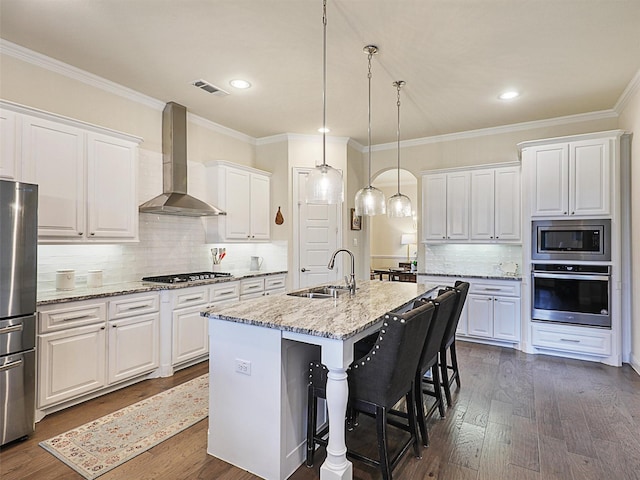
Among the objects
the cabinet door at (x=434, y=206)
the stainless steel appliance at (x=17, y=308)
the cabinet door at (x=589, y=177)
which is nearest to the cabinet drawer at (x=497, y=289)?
the cabinet door at (x=434, y=206)

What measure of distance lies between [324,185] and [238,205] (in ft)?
8.05

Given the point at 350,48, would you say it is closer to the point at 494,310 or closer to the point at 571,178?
the point at 571,178

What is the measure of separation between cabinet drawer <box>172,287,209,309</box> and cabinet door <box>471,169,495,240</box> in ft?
11.5

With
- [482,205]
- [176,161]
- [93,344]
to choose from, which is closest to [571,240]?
[482,205]

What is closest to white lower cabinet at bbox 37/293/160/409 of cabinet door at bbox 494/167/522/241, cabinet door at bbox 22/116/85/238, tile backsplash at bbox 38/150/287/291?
tile backsplash at bbox 38/150/287/291

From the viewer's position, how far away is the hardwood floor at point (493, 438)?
2.12 m

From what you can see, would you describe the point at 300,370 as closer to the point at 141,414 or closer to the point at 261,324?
the point at 261,324

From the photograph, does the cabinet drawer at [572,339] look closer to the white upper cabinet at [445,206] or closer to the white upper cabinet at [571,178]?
the white upper cabinet at [571,178]

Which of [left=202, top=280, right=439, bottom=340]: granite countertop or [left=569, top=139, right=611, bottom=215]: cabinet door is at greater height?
[left=569, top=139, right=611, bottom=215]: cabinet door

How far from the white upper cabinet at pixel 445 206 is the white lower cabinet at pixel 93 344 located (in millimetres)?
3701

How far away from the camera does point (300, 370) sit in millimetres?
2188

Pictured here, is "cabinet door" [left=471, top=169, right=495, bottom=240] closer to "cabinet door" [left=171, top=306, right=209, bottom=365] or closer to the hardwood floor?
the hardwood floor

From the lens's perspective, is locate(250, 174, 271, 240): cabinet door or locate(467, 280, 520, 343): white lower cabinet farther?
locate(250, 174, 271, 240): cabinet door

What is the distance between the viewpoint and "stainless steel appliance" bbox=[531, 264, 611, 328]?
399 centimetres
